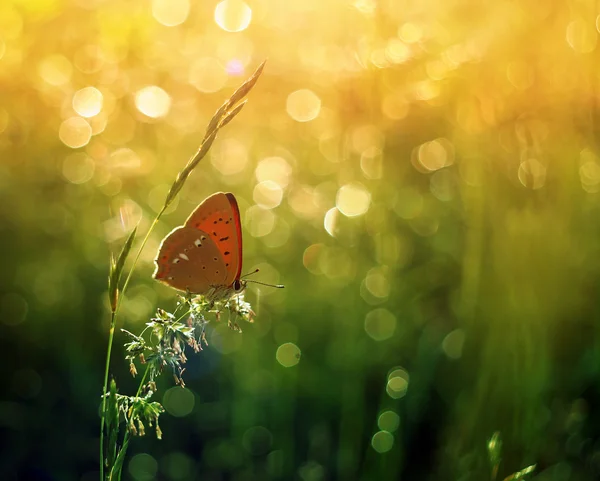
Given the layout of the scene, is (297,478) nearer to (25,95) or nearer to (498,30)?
(498,30)

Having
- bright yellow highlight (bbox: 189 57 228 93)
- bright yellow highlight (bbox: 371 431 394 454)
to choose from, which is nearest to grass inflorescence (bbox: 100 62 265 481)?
bright yellow highlight (bbox: 371 431 394 454)

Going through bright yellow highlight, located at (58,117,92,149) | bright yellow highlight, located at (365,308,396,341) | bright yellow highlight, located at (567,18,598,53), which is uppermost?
bright yellow highlight, located at (567,18,598,53)

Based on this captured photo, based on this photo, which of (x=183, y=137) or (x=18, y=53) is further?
(x=183, y=137)

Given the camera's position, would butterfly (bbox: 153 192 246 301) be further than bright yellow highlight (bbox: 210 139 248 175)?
No

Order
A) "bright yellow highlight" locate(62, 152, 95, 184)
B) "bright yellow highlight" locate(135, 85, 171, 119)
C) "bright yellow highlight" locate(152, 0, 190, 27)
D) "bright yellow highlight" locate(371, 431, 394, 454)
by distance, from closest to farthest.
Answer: "bright yellow highlight" locate(371, 431, 394, 454)
"bright yellow highlight" locate(62, 152, 95, 184)
"bright yellow highlight" locate(135, 85, 171, 119)
"bright yellow highlight" locate(152, 0, 190, 27)

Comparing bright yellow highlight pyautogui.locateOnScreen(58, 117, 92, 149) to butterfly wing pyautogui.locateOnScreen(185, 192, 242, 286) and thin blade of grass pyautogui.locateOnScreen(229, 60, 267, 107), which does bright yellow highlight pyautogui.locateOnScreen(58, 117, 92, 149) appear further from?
thin blade of grass pyautogui.locateOnScreen(229, 60, 267, 107)

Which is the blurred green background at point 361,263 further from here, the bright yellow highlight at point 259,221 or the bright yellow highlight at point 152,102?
the bright yellow highlight at point 152,102

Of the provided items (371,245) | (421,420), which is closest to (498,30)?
(371,245)
